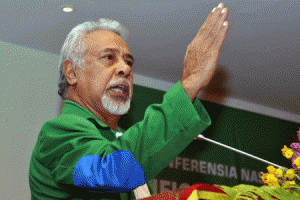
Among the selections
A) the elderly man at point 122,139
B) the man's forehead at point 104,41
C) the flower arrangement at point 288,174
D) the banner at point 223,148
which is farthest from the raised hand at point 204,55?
the banner at point 223,148

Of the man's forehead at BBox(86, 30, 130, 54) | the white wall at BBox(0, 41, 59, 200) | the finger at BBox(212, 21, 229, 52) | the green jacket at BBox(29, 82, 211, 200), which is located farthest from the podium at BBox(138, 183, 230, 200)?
the white wall at BBox(0, 41, 59, 200)

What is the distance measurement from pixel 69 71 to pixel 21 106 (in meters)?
2.34

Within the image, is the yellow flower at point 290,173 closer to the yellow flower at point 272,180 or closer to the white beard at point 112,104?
the yellow flower at point 272,180

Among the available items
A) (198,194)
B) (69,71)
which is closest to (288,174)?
(198,194)

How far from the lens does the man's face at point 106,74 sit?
3.87ft

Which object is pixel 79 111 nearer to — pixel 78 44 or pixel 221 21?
pixel 78 44

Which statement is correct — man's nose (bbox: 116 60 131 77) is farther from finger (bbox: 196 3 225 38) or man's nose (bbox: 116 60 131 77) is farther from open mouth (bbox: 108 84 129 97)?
finger (bbox: 196 3 225 38)

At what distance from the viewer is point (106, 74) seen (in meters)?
1.21

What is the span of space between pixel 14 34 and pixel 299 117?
369cm

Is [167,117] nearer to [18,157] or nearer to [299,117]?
[18,157]

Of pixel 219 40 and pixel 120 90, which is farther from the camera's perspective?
pixel 120 90

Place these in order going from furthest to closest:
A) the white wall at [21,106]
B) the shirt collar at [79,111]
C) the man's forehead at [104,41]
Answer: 1. the white wall at [21,106]
2. the man's forehead at [104,41]
3. the shirt collar at [79,111]

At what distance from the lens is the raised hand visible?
2.76 feet

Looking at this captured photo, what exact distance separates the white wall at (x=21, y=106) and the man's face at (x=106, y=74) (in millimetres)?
2286
